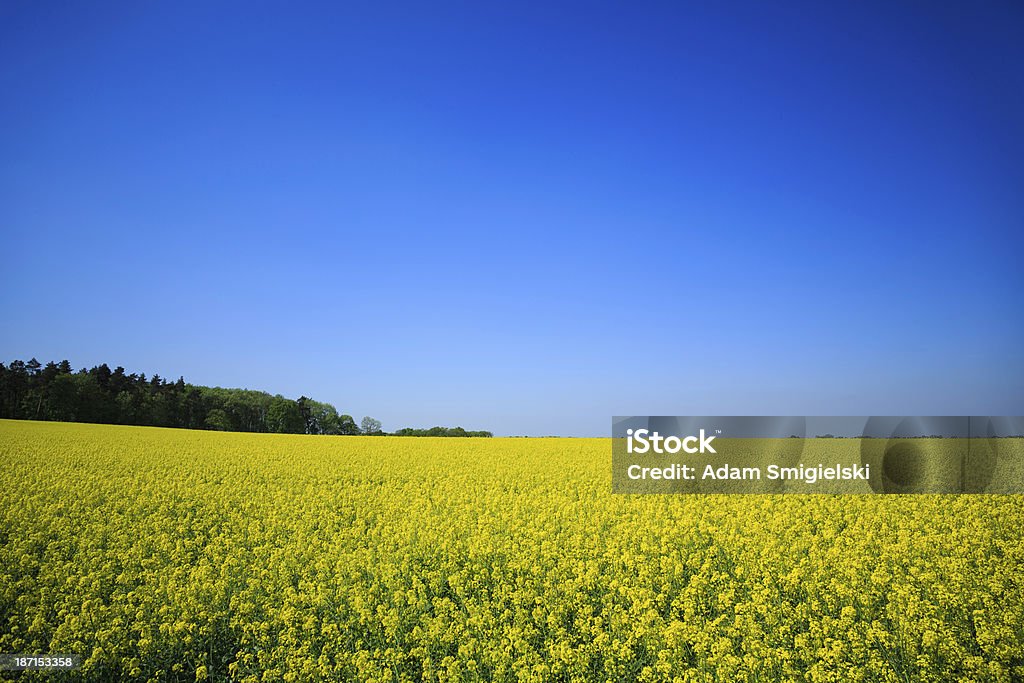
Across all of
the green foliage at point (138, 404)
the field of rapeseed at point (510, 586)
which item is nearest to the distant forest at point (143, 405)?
the green foliage at point (138, 404)

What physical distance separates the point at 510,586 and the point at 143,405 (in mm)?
56098

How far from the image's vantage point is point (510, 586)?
293 inches

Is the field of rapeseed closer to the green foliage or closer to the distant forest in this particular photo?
the distant forest

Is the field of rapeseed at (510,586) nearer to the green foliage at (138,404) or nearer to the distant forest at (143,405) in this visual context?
the distant forest at (143,405)

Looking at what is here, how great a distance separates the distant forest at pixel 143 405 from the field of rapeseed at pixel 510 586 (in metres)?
29.6

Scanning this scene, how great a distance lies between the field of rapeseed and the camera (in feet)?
19.5

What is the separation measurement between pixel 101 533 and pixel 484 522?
6382 millimetres

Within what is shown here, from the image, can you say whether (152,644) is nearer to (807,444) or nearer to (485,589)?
(485,589)

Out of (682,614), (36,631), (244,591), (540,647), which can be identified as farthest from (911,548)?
(36,631)

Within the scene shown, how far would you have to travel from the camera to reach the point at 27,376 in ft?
171

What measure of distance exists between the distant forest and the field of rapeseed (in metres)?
29.6

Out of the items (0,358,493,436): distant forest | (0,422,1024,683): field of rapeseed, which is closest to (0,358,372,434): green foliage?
(0,358,493,436): distant forest

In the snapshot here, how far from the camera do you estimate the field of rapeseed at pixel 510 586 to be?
593cm

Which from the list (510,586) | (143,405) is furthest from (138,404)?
(510,586)
